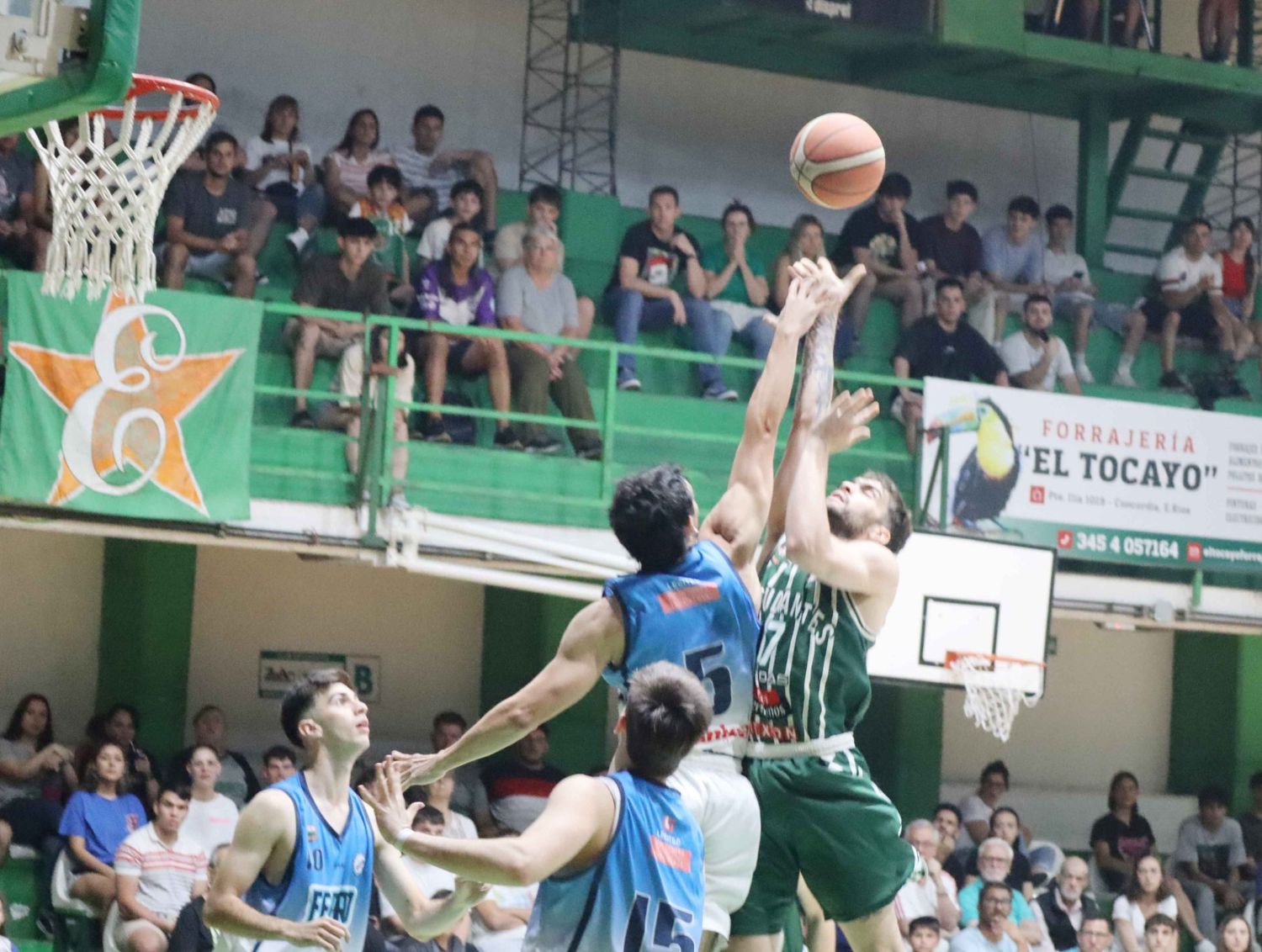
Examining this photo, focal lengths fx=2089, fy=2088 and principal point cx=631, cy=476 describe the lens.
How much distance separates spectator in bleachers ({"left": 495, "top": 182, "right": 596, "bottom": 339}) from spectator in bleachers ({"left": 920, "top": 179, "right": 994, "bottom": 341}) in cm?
293

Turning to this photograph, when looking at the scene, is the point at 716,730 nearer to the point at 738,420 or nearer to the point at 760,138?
the point at 738,420

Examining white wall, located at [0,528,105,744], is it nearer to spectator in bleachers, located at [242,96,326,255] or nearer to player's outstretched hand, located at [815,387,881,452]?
spectator in bleachers, located at [242,96,326,255]

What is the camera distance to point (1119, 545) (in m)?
13.4

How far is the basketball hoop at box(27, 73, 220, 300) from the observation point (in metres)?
7.23

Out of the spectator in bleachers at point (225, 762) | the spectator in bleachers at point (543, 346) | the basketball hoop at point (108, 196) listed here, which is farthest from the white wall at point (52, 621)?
the basketball hoop at point (108, 196)

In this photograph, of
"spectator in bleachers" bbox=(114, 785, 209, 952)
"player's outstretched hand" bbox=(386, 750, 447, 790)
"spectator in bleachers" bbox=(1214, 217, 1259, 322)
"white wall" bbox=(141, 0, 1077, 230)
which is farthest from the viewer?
"spectator in bleachers" bbox=(1214, 217, 1259, 322)

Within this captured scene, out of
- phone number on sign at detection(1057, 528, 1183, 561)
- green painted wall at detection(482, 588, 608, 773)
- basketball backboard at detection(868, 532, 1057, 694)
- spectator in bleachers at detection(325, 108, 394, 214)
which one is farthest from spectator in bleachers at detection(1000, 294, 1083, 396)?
spectator in bleachers at detection(325, 108, 394, 214)

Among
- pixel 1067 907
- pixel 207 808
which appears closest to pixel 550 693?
pixel 207 808

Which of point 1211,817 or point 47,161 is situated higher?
point 47,161

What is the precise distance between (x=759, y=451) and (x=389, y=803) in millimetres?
1864

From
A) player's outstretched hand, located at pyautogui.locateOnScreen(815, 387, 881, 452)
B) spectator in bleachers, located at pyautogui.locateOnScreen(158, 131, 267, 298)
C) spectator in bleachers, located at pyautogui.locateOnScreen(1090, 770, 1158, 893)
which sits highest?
spectator in bleachers, located at pyautogui.locateOnScreen(158, 131, 267, 298)

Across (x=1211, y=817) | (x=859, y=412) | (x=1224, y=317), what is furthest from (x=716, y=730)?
(x=1224, y=317)

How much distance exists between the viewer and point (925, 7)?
15.6 meters

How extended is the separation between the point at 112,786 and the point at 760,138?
847 cm
